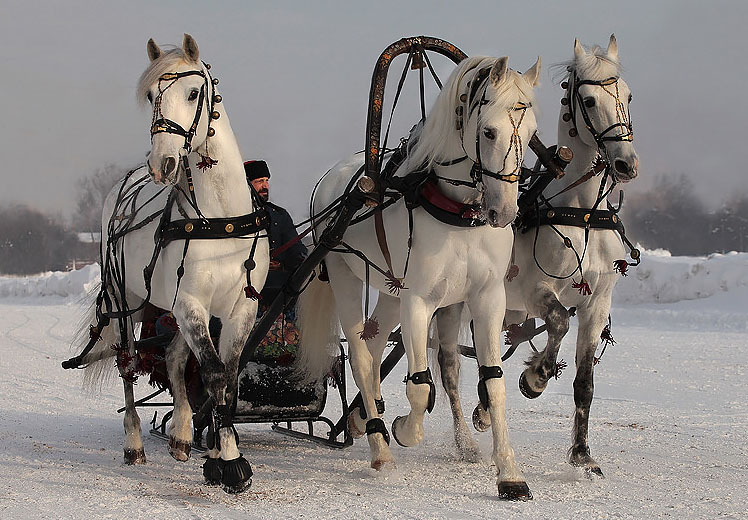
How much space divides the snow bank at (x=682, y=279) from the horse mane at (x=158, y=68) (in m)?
13.6

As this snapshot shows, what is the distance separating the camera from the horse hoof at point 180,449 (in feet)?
17.4

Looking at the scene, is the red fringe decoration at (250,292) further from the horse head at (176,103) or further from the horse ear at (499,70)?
the horse ear at (499,70)

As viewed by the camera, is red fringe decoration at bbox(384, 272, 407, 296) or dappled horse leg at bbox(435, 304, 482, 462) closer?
red fringe decoration at bbox(384, 272, 407, 296)

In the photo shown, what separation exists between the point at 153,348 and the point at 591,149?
3253 millimetres

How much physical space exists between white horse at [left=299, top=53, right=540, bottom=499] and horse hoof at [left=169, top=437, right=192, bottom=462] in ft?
3.72

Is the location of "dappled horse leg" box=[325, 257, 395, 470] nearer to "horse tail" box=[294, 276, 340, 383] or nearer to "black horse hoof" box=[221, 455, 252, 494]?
"horse tail" box=[294, 276, 340, 383]

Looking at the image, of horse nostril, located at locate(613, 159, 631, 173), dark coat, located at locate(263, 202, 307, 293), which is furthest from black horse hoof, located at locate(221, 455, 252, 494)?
horse nostril, located at locate(613, 159, 631, 173)

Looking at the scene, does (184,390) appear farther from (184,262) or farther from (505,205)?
(505,205)

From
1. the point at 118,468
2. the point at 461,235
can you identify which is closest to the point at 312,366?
the point at 118,468

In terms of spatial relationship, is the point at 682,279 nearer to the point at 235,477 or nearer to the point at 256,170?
the point at 256,170

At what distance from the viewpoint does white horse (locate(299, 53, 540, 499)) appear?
14.6 feet

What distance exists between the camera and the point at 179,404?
5.58m

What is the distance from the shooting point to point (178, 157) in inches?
180

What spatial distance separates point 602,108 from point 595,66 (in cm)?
27
